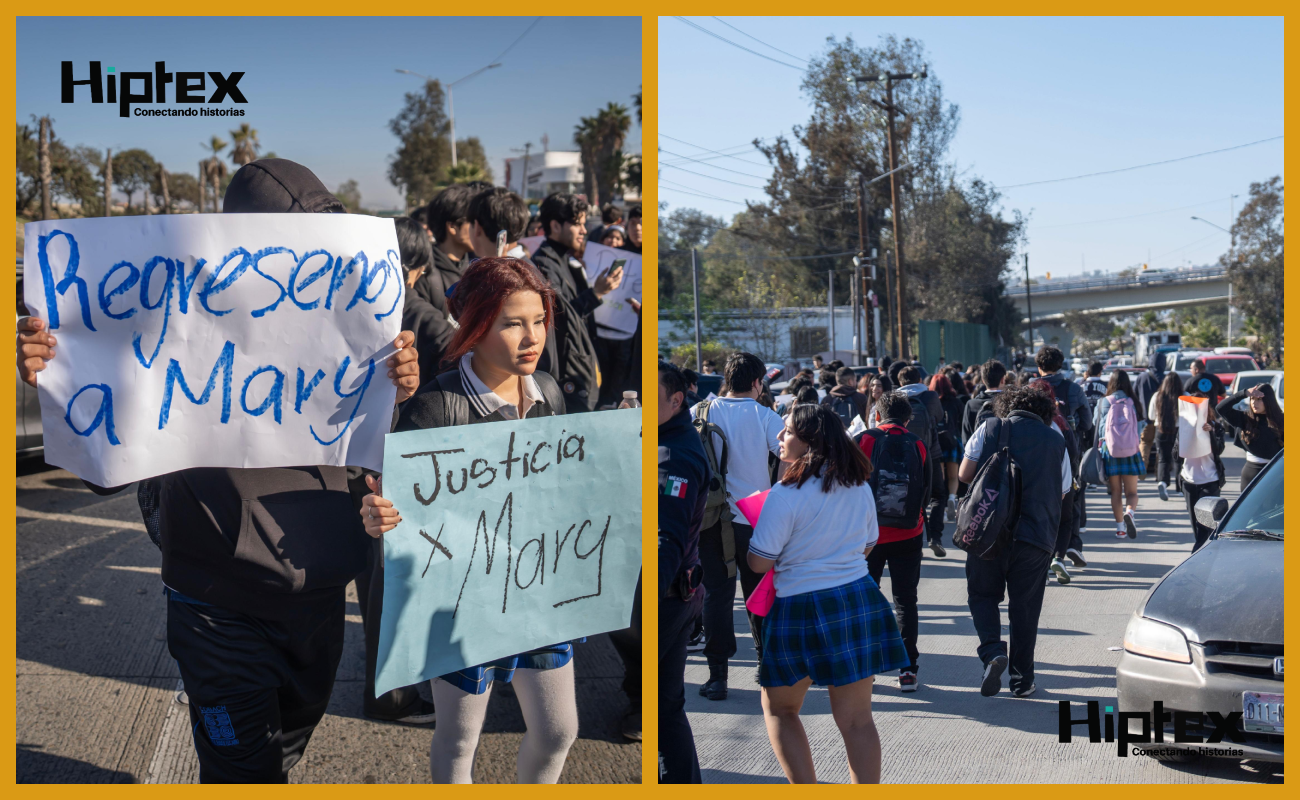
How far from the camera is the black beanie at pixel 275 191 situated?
2.43 m

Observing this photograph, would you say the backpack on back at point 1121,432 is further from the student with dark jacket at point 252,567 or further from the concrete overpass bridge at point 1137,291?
the concrete overpass bridge at point 1137,291

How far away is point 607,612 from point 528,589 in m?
0.25

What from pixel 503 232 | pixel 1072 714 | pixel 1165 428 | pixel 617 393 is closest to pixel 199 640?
pixel 503 232

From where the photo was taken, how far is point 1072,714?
16.6 ft

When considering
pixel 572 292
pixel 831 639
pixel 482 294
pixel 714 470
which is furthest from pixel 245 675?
pixel 572 292

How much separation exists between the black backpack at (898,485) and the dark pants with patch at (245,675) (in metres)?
3.45

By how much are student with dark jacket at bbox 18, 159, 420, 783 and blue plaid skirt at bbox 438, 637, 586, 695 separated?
38 centimetres

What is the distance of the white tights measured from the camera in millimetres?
2650

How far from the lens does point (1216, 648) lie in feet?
13.4

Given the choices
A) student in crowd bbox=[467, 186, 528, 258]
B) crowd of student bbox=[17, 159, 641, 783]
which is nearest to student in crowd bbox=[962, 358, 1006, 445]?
student in crowd bbox=[467, 186, 528, 258]

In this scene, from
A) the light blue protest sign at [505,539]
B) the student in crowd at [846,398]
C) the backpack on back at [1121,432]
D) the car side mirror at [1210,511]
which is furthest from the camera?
the backpack on back at [1121,432]

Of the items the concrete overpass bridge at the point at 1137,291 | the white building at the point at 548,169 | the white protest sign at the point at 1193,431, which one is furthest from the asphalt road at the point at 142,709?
the white building at the point at 548,169

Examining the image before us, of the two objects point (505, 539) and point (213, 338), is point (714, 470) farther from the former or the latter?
point (213, 338)

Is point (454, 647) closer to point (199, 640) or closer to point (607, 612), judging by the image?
point (607, 612)
